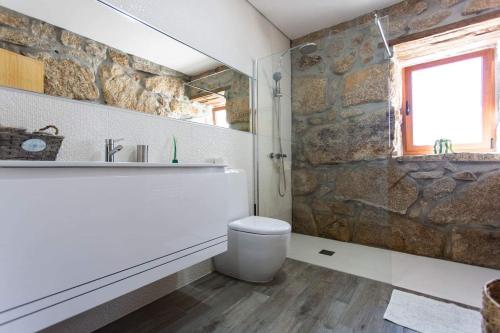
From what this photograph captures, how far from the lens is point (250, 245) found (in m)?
1.55

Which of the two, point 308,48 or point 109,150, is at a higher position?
point 308,48

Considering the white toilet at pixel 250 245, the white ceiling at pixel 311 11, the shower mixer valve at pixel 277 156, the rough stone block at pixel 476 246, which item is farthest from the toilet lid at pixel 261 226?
the white ceiling at pixel 311 11

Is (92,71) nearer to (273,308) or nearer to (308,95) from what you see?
Result: (273,308)

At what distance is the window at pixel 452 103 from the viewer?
6.97ft

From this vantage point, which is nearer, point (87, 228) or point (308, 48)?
point (87, 228)

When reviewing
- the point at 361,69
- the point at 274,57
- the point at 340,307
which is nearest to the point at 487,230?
the point at 340,307

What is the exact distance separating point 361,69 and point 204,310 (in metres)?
2.29

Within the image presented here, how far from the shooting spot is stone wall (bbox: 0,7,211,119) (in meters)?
1.02

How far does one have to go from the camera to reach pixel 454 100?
2.27m

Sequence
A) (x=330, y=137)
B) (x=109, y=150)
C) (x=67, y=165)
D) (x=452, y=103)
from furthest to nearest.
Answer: (x=330, y=137)
(x=452, y=103)
(x=109, y=150)
(x=67, y=165)

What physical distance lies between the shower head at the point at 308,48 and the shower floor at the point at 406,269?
191 cm

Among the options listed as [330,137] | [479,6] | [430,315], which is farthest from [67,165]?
[479,6]

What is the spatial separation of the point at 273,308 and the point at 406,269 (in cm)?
117

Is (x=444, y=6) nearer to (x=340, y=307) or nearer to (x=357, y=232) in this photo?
(x=357, y=232)
